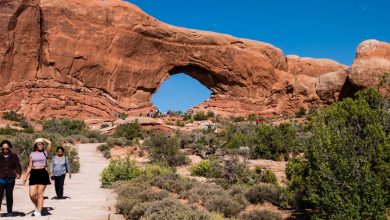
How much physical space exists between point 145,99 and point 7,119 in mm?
14315

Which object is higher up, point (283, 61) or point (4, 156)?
point (283, 61)

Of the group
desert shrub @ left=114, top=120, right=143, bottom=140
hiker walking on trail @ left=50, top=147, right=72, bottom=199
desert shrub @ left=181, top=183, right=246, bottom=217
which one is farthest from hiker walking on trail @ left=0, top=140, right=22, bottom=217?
desert shrub @ left=114, top=120, right=143, bottom=140

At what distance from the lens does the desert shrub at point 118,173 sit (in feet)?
37.7

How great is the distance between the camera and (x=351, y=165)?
637 centimetres

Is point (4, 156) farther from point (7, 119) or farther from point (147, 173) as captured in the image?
point (7, 119)

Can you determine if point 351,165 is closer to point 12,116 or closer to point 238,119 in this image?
point 12,116

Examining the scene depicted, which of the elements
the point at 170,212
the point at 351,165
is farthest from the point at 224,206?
the point at 351,165

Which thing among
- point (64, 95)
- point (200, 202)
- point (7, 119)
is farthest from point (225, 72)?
point (200, 202)

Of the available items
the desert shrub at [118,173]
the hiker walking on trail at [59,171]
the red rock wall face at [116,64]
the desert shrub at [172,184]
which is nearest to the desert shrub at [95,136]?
the red rock wall face at [116,64]

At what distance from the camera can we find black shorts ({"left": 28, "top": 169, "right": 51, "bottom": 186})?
7223 mm

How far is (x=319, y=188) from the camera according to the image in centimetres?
670

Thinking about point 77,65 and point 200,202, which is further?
point 77,65

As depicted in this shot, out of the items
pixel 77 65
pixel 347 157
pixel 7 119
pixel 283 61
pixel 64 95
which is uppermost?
pixel 283 61

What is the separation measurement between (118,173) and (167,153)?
17.2 feet
